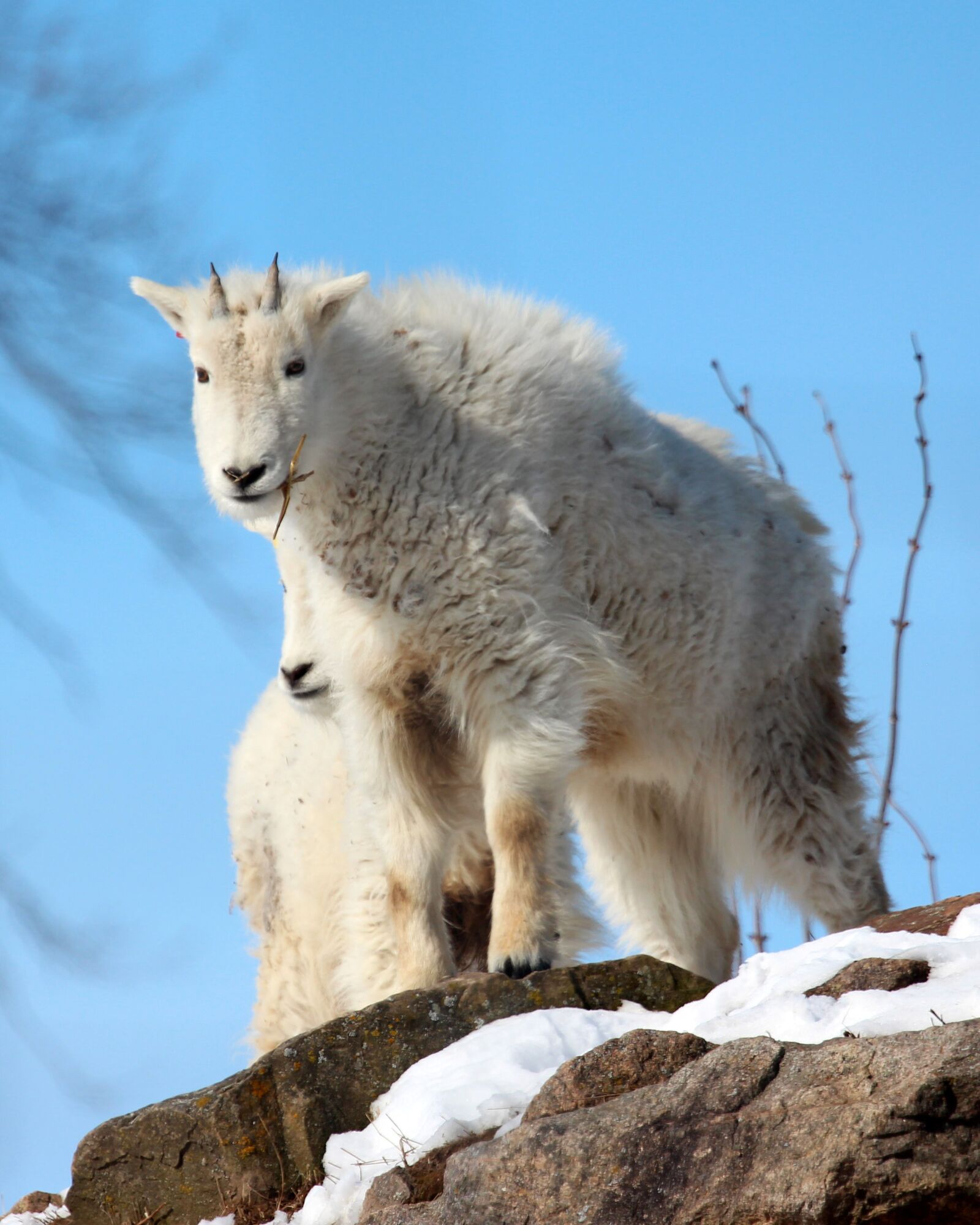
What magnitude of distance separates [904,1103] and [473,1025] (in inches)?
68.9

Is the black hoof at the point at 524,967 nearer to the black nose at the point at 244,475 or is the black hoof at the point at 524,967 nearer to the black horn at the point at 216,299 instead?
the black nose at the point at 244,475

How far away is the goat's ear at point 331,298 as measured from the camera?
5.02m

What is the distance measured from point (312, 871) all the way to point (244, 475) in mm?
2624

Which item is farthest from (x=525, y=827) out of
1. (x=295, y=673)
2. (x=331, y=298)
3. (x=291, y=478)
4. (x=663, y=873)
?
(x=331, y=298)

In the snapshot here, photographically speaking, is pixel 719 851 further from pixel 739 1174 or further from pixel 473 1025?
pixel 739 1174

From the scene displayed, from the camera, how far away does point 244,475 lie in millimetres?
4727

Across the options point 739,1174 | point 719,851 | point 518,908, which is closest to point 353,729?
point 518,908

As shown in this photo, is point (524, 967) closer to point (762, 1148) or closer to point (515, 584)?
point (515, 584)

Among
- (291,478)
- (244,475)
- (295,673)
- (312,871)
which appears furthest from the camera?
(312,871)

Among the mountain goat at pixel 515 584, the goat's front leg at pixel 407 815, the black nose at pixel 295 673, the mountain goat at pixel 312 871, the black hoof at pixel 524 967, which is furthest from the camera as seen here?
the mountain goat at pixel 312 871

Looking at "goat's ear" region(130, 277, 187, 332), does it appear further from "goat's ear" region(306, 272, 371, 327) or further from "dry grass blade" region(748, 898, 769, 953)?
"dry grass blade" region(748, 898, 769, 953)

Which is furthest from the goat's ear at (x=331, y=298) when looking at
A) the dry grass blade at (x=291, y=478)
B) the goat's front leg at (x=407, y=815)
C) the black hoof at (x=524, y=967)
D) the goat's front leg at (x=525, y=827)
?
the black hoof at (x=524, y=967)

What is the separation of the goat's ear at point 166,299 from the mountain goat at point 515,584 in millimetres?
10

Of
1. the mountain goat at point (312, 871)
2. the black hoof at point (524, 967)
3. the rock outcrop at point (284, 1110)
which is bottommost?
the rock outcrop at point (284, 1110)
